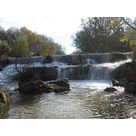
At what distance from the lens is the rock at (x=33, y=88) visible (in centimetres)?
712

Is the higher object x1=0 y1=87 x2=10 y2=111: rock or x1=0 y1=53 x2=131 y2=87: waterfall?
x1=0 y1=53 x2=131 y2=87: waterfall

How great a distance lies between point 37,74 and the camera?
825 centimetres

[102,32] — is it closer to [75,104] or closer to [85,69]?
[75,104]

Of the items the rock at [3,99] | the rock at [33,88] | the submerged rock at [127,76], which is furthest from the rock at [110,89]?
the rock at [3,99]

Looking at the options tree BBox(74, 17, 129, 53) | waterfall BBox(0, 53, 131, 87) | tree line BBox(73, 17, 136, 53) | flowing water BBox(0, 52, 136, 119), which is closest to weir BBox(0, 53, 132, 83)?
waterfall BBox(0, 53, 131, 87)

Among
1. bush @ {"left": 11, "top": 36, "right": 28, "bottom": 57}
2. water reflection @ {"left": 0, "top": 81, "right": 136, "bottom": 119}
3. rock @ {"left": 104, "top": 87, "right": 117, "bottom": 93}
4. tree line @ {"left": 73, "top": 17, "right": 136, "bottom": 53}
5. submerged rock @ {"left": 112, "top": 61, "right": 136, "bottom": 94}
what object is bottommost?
water reflection @ {"left": 0, "top": 81, "right": 136, "bottom": 119}

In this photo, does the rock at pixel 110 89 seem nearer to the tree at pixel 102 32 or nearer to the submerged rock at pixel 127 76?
the submerged rock at pixel 127 76

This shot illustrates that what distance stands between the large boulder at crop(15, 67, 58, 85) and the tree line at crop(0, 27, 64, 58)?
0.52 metres

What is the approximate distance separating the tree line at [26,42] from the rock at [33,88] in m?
0.57

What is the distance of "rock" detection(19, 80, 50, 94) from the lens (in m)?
7.12

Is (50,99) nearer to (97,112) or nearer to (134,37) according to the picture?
(97,112)

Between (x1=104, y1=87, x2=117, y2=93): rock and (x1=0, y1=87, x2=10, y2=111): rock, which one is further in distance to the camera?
(x1=104, y1=87, x2=117, y2=93): rock

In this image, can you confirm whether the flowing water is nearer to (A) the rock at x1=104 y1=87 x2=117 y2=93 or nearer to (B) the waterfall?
(A) the rock at x1=104 y1=87 x2=117 y2=93
